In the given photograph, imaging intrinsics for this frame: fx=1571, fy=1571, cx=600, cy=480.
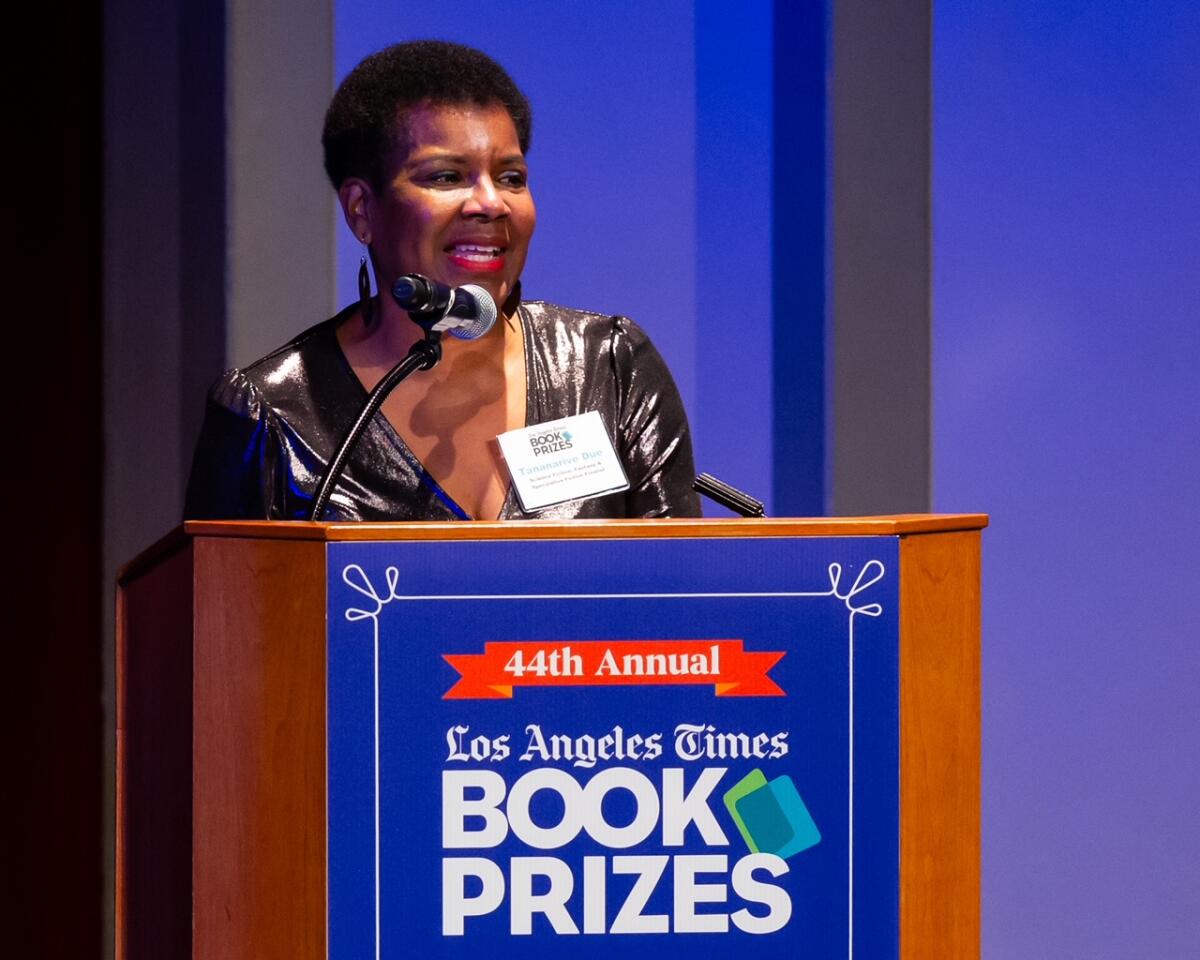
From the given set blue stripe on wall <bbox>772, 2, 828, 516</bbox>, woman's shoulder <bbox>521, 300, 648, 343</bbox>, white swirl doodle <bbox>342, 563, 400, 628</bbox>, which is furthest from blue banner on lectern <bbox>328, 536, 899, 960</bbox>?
blue stripe on wall <bbox>772, 2, 828, 516</bbox>

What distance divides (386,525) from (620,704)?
0.82 feet

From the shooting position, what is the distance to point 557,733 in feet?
4.35

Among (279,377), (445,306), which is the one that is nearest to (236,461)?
(279,377)

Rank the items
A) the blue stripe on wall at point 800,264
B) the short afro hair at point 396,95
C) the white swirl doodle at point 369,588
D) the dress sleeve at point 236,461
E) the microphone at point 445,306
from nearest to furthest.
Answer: the white swirl doodle at point 369,588 < the microphone at point 445,306 < the dress sleeve at point 236,461 < the short afro hair at point 396,95 < the blue stripe on wall at point 800,264

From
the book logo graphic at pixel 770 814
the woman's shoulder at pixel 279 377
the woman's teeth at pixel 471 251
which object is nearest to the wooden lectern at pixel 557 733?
the book logo graphic at pixel 770 814

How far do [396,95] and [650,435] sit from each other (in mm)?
575

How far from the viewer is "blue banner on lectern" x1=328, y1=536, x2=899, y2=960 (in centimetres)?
132

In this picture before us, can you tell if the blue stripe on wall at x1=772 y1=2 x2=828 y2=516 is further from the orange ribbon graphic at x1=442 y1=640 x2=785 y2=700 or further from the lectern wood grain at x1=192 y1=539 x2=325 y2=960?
the lectern wood grain at x1=192 y1=539 x2=325 y2=960

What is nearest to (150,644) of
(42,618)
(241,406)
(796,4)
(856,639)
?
(241,406)

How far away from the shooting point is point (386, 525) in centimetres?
133

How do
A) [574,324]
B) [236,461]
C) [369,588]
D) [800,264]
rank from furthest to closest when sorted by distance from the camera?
1. [800,264]
2. [574,324]
3. [236,461]
4. [369,588]

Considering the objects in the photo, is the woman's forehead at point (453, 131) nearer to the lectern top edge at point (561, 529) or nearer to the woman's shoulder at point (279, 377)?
the woman's shoulder at point (279, 377)

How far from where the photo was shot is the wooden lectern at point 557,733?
132cm

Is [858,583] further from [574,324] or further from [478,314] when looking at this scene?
[574,324]
